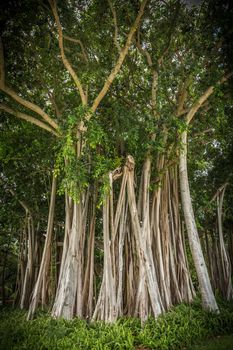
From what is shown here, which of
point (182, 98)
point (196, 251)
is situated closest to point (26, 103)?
point (182, 98)

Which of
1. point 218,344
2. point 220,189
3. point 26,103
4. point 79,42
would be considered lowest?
point 218,344

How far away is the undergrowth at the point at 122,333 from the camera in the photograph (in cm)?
396

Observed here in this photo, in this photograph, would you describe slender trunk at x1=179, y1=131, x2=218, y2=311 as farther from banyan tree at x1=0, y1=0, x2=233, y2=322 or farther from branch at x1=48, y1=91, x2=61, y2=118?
branch at x1=48, y1=91, x2=61, y2=118

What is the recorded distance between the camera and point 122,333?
422 centimetres

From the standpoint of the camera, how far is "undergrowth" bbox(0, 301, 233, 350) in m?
3.96

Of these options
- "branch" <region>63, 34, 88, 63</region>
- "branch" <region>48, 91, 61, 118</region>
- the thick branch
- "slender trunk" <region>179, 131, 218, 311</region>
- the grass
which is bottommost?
the grass

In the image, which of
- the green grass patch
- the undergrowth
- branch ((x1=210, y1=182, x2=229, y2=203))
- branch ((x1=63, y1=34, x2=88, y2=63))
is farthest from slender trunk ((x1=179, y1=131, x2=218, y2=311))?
branch ((x1=210, y1=182, x2=229, y2=203))

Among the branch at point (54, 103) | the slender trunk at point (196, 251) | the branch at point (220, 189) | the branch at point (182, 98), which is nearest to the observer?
the slender trunk at point (196, 251)

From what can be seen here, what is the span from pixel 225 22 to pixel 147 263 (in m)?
4.79

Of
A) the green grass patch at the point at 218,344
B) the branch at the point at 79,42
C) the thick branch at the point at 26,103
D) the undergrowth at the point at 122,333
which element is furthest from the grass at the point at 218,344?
the branch at the point at 79,42

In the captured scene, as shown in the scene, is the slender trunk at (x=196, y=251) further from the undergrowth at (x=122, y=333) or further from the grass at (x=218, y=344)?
the grass at (x=218, y=344)

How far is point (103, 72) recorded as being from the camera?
5.83 meters

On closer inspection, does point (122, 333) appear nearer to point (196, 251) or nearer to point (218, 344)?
point (218, 344)

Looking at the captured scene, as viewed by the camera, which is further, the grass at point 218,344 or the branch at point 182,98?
the branch at point 182,98
